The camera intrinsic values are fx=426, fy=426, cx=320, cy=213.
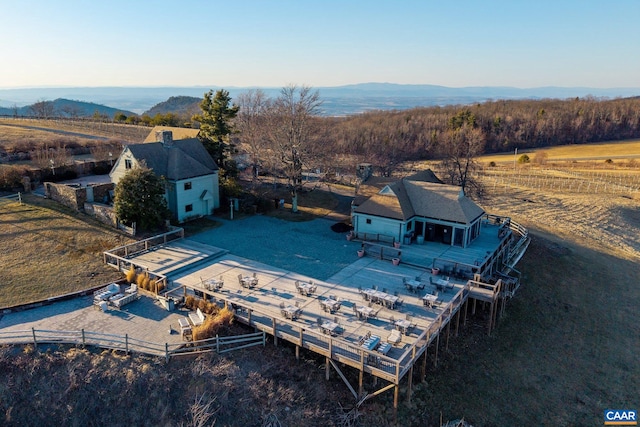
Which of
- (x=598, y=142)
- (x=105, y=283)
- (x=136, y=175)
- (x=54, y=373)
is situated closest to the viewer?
(x=54, y=373)

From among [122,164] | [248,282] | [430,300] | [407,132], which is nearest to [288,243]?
[248,282]

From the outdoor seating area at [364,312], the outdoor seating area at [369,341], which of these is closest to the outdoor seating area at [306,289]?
the outdoor seating area at [364,312]

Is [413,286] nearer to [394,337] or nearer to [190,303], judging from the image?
[394,337]

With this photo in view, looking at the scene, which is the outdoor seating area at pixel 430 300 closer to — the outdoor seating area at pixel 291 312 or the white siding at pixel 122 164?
the outdoor seating area at pixel 291 312

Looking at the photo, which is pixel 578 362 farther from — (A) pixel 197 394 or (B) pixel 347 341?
(A) pixel 197 394

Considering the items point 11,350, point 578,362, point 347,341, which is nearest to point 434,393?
point 347,341
